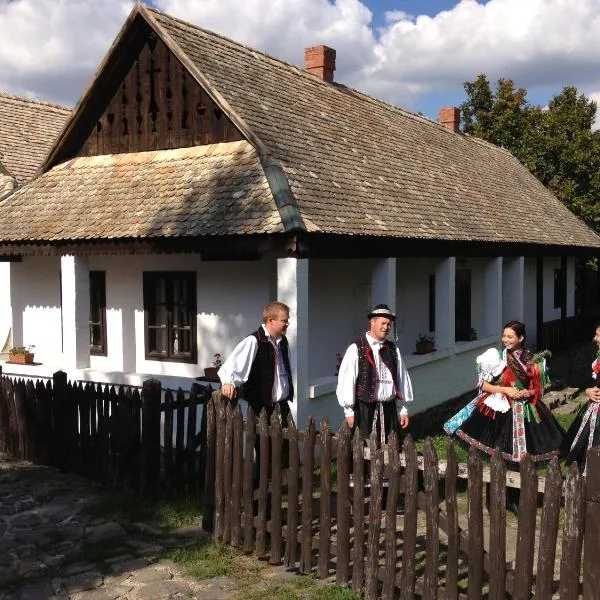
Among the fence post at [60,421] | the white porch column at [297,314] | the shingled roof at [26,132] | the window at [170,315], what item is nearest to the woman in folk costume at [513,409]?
the white porch column at [297,314]

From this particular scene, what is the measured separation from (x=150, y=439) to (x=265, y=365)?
4.89 ft

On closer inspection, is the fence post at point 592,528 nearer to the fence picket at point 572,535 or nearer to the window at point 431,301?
the fence picket at point 572,535

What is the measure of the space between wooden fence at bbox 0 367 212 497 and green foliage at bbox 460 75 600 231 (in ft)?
68.9

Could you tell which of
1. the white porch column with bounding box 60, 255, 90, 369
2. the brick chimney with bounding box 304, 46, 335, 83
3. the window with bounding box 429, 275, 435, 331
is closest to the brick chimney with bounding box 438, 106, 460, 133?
the brick chimney with bounding box 304, 46, 335, 83

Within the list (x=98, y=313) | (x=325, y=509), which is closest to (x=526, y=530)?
(x=325, y=509)

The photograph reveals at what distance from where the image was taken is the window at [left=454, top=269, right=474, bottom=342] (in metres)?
15.9

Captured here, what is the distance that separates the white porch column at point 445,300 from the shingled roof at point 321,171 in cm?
60

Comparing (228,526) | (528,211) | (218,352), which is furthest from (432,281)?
(228,526)

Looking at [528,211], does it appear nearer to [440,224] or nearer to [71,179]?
[440,224]

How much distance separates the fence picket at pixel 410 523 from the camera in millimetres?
4457

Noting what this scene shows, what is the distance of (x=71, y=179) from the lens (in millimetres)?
11117

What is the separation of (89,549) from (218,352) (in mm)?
4994

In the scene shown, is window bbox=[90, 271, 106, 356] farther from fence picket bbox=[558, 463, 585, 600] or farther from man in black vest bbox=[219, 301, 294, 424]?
fence picket bbox=[558, 463, 585, 600]

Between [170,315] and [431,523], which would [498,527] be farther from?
[170,315]
